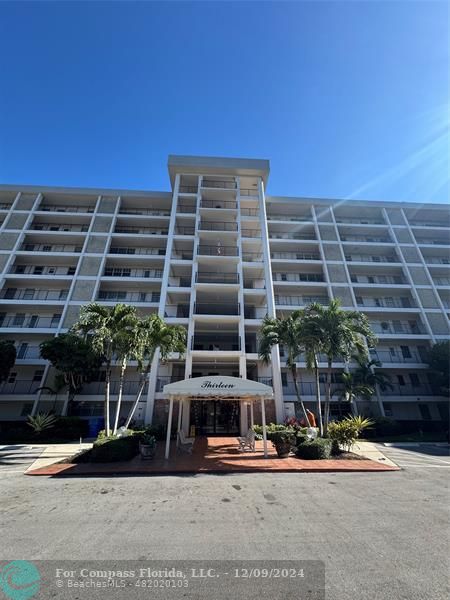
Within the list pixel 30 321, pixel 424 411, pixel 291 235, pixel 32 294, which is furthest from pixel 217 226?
pixel 424 411

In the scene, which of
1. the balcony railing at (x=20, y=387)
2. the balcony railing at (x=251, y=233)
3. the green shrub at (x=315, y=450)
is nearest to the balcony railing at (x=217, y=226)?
the balcony railing at (x=251, y=233)

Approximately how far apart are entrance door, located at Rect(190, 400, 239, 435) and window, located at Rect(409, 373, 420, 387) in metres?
19.9

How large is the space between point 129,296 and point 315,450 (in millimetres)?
24653

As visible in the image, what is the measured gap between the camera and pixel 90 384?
81.2 ft

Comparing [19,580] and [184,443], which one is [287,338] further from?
[19,580]

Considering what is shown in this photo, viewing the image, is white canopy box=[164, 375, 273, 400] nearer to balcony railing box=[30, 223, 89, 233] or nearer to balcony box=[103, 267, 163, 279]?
balcony box=[103, 267, 163, 279]

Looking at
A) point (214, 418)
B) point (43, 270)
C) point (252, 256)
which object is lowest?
point (214, 418)

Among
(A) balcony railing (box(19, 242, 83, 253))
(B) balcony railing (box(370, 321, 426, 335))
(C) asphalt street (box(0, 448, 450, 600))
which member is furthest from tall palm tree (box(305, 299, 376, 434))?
(A) balcony railing (box(19, 242, 83, 253))

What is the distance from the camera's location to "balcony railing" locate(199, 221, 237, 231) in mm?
32625

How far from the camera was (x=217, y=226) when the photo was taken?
32781 millimetres

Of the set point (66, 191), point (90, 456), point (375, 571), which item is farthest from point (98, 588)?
point (66, 191)

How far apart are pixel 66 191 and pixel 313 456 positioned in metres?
39.5

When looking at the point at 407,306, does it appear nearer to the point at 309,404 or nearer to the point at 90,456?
the point at 309,404

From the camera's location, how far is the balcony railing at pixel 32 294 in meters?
29.3
